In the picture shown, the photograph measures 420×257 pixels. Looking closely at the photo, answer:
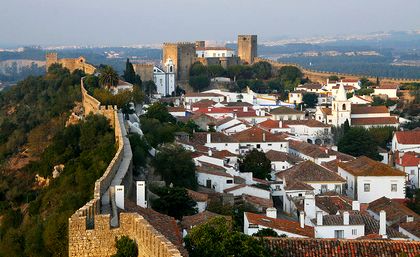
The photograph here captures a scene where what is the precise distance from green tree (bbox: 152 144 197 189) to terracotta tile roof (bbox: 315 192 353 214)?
3616 mm

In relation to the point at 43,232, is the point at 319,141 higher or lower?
lower

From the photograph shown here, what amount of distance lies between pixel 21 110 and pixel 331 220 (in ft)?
83.5

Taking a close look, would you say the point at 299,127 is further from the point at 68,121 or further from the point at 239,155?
the point at 68,121

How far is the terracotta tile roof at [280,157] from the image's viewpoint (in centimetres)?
3089

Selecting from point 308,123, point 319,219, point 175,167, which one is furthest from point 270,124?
point 319,219

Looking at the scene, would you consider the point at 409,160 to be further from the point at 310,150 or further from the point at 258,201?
the point at 258,201

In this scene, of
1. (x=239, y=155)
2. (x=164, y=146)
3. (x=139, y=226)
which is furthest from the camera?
(x=239, y=155)

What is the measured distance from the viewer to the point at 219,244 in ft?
33.1

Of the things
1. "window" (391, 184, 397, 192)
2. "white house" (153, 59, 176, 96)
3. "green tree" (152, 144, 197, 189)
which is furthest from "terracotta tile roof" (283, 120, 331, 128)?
"green tree" (152, 144, 197, 189)

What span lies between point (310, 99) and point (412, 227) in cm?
3280

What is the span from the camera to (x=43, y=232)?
14.2 m

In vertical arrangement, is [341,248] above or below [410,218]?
above

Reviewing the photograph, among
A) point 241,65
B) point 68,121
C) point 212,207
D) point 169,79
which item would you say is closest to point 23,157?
point 68,121

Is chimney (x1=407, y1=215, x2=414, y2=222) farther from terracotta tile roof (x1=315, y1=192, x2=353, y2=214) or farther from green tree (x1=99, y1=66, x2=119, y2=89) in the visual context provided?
green tree (x1=99, y1=66, x2=119, y2=89)
